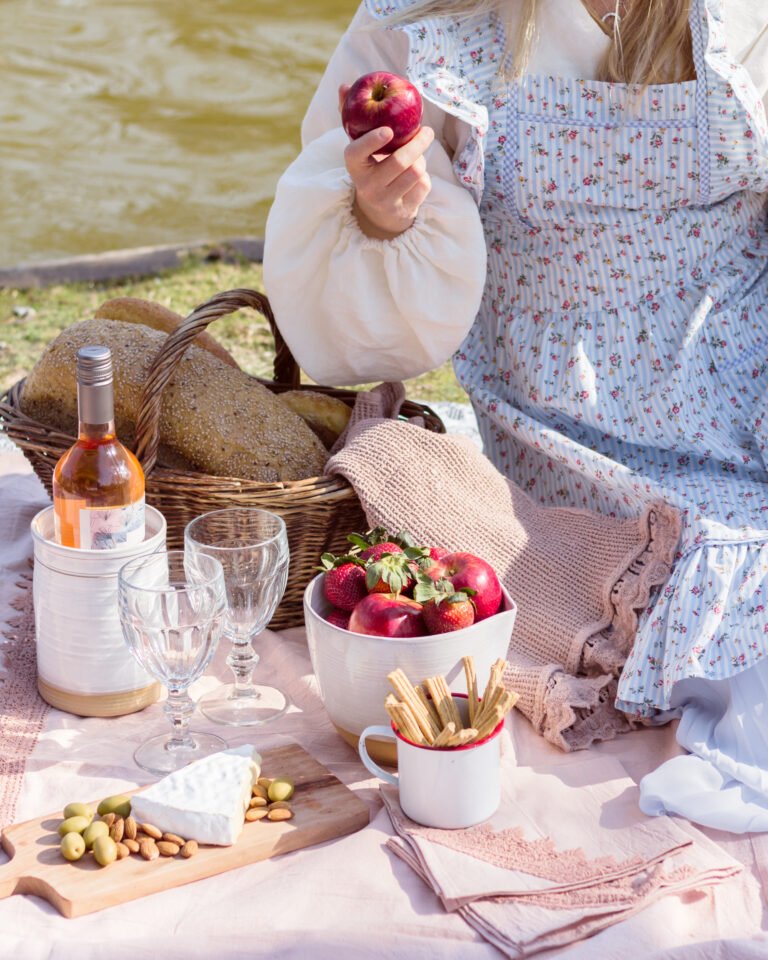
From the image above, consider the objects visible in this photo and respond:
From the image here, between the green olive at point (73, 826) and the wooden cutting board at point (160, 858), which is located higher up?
the green olive at point (73, 826)

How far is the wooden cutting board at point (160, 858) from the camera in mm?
1342

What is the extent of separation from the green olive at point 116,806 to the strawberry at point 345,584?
1.15ft

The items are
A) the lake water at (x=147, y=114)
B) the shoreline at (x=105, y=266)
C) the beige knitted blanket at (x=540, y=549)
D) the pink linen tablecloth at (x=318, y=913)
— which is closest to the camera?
the pink linen tablecloth at (x=318, y=913)

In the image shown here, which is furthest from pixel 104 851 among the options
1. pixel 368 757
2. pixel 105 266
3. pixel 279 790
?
pixel 105 266

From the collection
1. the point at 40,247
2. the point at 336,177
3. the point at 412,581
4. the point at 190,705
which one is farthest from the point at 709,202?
the point at 40,247

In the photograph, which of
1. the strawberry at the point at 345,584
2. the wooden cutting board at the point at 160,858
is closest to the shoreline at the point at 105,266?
the strawberry at the point at 345,584

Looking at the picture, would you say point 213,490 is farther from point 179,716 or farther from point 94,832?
point 94,832

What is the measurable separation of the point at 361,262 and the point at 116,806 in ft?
3.00

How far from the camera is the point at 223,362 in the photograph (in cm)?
212

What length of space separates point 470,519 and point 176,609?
1.86 feet

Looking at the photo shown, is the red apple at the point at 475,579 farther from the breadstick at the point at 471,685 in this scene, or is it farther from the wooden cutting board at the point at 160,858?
the wooden cutting board at the point at 160,858

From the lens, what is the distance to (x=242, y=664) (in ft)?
5.60

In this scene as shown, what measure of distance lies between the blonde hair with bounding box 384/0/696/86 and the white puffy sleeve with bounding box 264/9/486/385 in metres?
0.12

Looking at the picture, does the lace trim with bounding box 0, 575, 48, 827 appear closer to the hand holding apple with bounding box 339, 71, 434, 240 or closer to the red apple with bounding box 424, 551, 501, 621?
the red apple with bounding box 424, 551, 501, 621
